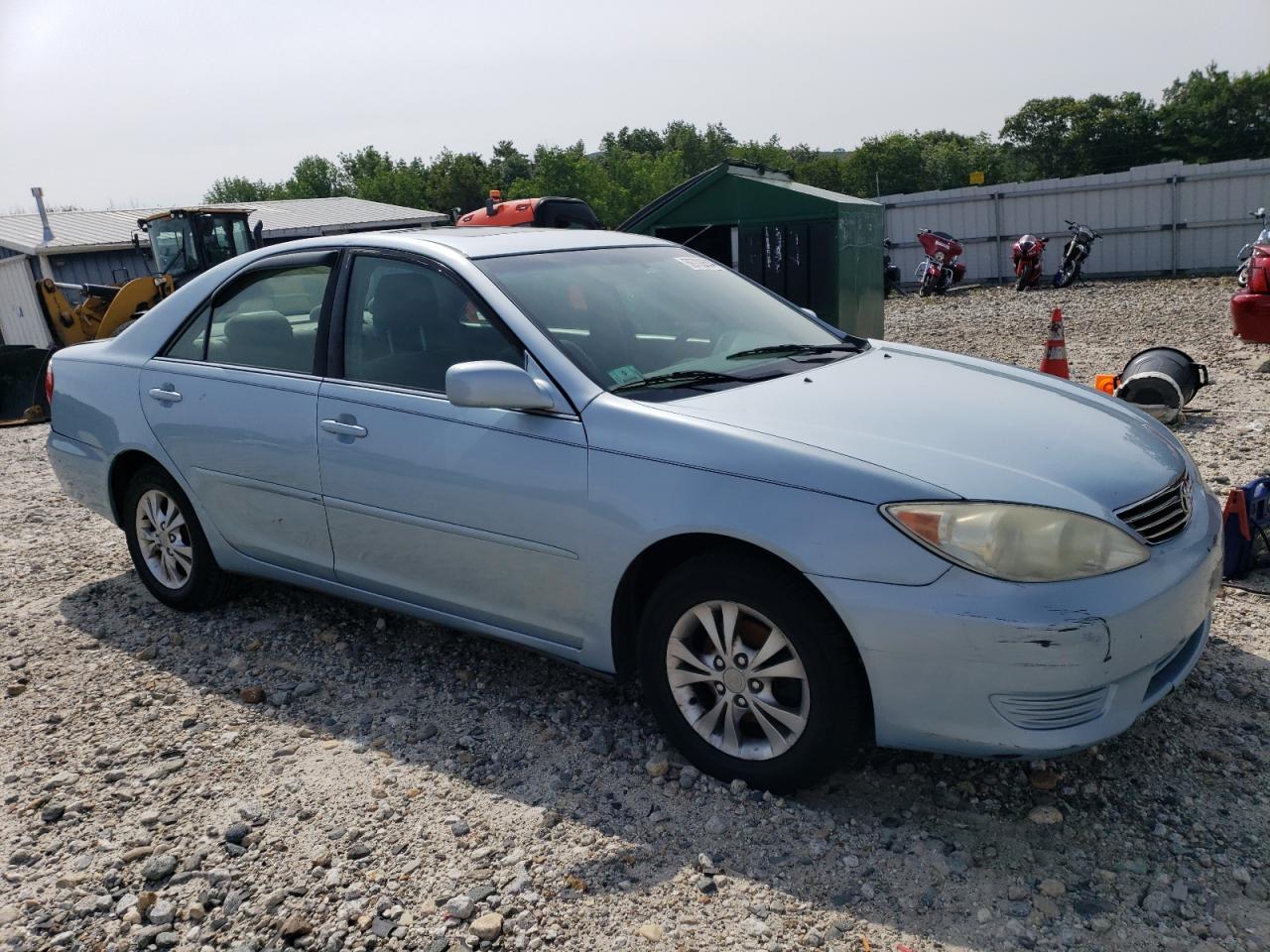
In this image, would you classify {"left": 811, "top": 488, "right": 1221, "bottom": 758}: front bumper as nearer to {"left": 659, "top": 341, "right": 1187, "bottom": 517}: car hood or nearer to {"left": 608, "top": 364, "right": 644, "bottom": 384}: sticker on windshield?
{"left": 659, "top": 341, "right": 1187, "bottom": 517}: car hood

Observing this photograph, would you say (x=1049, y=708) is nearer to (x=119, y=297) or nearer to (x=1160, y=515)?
(x=1160, y=515)

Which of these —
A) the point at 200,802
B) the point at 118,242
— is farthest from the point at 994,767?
the point at 118,242

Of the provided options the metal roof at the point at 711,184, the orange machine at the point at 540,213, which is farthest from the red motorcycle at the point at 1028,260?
the metal roof at the point at 711,184

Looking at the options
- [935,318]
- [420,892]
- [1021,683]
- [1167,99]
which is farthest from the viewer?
[1167,99]

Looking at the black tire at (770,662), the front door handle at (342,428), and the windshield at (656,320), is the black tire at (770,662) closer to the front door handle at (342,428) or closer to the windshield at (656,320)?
the windshield at (656,320)

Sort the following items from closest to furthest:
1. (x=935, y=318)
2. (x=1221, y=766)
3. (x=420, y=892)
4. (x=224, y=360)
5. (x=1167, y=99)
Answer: (x=420, y=892) → (x=1221, y=766) → (x=224, y=360) → (x=935, y=318) → (x=1167, y=99)

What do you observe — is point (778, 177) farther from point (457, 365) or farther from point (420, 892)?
point (420, 892)

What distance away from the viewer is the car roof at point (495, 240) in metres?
3.74

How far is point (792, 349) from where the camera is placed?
12.2 ft

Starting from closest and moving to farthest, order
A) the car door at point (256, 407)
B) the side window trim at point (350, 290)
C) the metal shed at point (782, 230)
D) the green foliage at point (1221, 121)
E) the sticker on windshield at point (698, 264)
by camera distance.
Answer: the side window trim at point (350, 290) < the car door at point (256, 407) < the sticker on windshield at point (698, 264) < the metal shed at point (782, 230) < the green foliage at point (1221, 121)

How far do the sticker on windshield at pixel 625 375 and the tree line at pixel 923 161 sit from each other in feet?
144

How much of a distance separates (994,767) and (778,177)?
9.17 m

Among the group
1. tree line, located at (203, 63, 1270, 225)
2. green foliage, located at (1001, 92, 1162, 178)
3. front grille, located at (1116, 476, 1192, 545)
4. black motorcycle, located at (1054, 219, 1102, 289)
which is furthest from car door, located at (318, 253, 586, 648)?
green foliage, located at (1001, 92, 1162, 178)

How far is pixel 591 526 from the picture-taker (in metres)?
3.04
